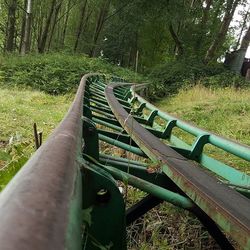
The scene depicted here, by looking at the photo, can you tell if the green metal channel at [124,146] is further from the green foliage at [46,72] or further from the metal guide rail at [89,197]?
the green foliage at [46,72]

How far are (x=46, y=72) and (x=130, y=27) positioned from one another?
42.5ft

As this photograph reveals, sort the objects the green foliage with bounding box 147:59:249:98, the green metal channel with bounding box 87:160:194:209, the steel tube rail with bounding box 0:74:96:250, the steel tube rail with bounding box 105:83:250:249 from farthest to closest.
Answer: the green foliage with bounding box 147:59:249:98 < the green metal channel with bounding box 87:160:194:209 < the steel tube rail with bounding box 105:83:250:249 < the steel tube rail with bounding box 0:74:96:250

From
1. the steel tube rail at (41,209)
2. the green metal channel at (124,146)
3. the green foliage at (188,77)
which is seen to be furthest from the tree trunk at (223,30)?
the steel tube rail at (41,209)

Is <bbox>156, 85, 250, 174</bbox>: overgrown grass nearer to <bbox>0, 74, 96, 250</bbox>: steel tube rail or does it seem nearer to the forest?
the forest

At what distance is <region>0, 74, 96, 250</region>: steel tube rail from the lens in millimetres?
456

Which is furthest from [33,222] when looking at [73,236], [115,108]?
[115,108]

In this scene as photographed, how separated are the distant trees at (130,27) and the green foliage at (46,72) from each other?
142 inches

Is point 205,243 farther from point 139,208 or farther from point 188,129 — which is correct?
point 188,129

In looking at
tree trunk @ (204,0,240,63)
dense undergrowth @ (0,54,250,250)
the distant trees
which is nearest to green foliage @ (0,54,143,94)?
dense undergrowth @ (0,54,250,250)

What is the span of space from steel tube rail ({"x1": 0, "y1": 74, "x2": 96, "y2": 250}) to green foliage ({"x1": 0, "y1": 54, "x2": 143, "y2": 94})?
12337mm

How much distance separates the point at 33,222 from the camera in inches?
19.9

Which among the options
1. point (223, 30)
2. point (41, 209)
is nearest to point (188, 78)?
point (223, 30)

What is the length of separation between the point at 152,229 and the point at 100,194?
1371 millimetres

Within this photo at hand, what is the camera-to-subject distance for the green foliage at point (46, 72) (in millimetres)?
14625
